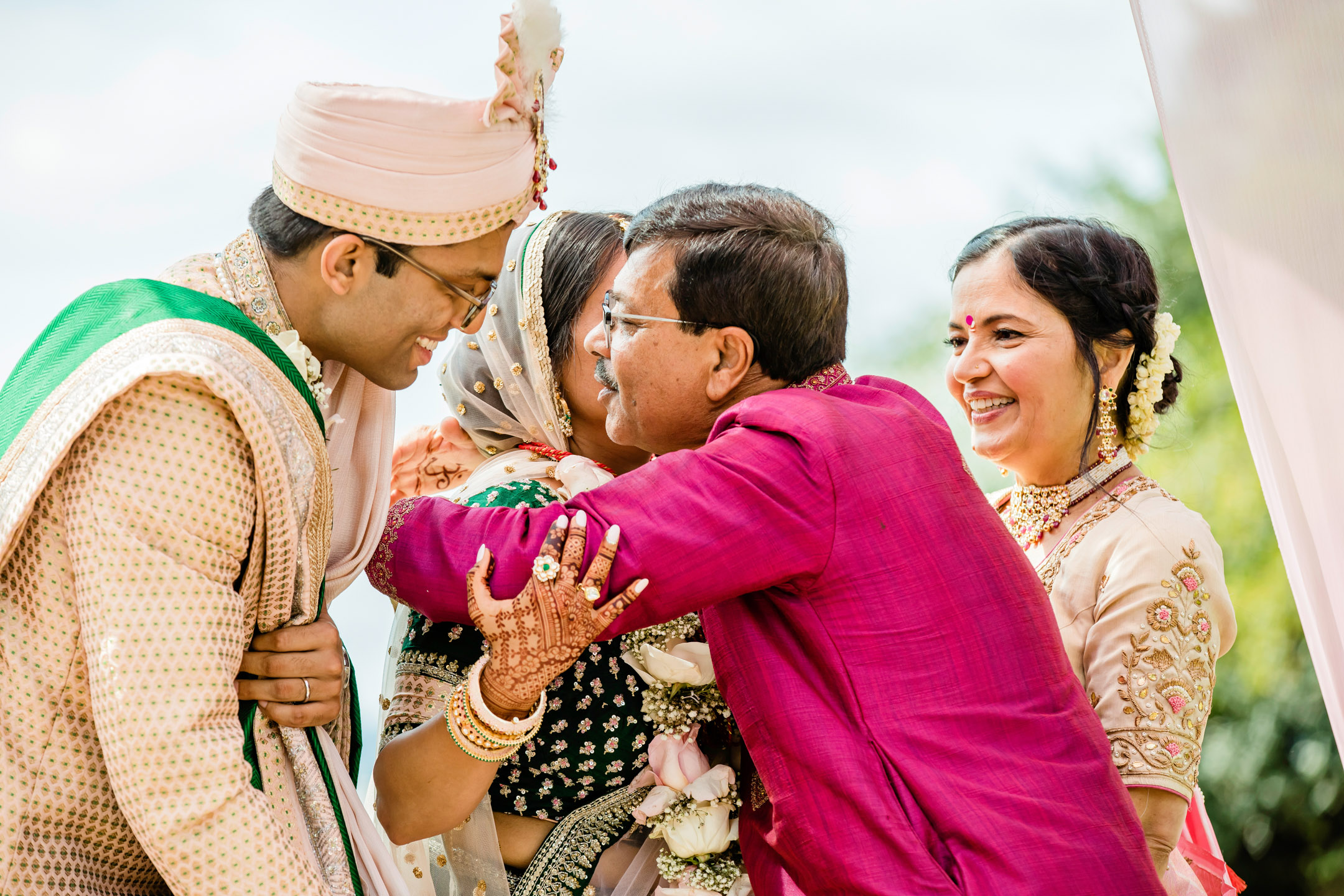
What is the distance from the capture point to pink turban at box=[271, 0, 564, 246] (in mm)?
1796

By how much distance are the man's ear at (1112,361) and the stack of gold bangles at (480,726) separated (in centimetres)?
159

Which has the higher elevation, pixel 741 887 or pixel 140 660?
pixel 140 660

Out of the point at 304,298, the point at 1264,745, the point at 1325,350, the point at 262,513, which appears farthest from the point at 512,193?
the point at 1264,745

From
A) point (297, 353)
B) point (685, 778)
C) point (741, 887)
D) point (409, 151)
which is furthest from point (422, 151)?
point (741, 887)

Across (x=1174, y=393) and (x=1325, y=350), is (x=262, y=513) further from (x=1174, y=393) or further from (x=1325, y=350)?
(x=1174, y=393)

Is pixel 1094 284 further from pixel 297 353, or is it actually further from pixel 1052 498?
pixel 297 353

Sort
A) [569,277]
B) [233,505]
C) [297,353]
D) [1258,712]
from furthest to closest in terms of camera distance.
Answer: [1258,712] < [569,277] < [297,353] < [233,505]

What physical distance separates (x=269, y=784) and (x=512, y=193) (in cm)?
100

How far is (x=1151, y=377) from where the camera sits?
8.69ft

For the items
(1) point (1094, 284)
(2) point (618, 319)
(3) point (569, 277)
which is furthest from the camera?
(1) point (1094, 284)

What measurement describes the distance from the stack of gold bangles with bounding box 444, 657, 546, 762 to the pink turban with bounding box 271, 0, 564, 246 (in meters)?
0.72

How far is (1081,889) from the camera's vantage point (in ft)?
5.59

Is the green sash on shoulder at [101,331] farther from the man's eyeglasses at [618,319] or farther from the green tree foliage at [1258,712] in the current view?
the green tree foliage at [1258,712]

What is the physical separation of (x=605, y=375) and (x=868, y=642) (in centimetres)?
81
